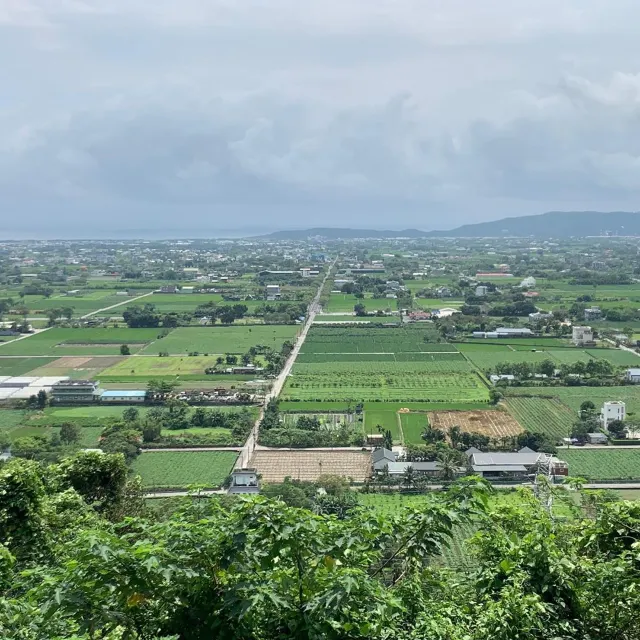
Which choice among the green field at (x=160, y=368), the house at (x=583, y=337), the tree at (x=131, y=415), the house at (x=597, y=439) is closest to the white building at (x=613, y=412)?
the house at (x=597, y=439)

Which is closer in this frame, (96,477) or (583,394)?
(96,477)

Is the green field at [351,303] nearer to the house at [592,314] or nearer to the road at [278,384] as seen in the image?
the road at [278,384]

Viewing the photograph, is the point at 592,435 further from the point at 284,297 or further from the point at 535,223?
the point at 535,223

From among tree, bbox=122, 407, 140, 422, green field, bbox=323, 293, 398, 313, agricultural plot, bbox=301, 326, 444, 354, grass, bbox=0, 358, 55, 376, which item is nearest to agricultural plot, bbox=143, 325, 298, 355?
agricultural plot, bbox=301, 326, 444, 354

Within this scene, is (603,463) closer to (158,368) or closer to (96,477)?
(96,477)

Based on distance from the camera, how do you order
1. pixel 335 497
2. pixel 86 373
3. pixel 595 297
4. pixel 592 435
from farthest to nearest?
pixel 595 297, pixel 86 373, pixel 592 435, pixel 335 497

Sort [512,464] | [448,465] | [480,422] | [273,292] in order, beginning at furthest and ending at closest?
[273,292], [480,422], [512,464], [448,465]

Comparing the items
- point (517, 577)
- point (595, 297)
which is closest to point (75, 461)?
point (517, 577)

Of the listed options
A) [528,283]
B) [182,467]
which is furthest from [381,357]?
[528,283]
